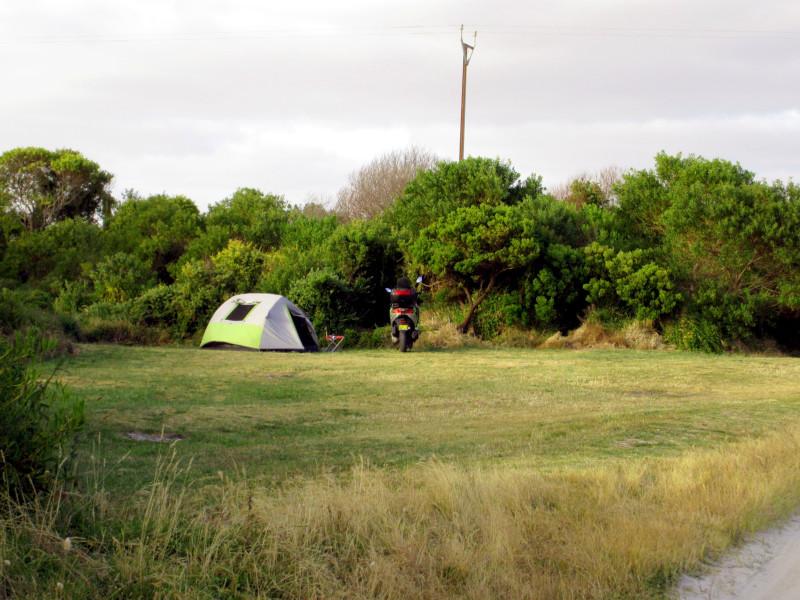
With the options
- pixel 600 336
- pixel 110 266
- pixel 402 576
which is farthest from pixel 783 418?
pixel 110 266

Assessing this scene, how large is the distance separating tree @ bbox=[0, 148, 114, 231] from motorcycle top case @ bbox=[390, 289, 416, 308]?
24.7m

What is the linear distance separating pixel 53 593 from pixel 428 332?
21831mm

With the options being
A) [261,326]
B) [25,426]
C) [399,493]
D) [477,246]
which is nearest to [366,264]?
[477,246]

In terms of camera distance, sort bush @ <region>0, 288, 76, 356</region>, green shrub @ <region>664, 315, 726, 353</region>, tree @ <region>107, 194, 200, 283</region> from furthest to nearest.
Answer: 1. tree @ <region>107, 194, 200, 283</region>
2. green shrub @ <region>664, 315, 726, 353</region>
3. bush @ <region>0, 288, 76, 356</region>

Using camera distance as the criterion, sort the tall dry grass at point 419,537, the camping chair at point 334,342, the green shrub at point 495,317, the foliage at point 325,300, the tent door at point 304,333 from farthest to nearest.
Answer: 1. the green shrub at point 495,317
2. the foliage at point 325,300
3. the camping chair at point 334,342
4. the tent door at point 304,333
5. the tall dry grass at point 419,537

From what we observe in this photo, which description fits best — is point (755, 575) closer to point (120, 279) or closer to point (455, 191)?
point (455, 191)

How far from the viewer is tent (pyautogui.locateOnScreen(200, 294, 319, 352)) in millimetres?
23391

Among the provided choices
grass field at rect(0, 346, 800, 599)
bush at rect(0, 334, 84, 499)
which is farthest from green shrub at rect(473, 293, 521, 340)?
bush at rect(0, 334, 84, 499)

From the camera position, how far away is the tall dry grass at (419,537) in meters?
5.11

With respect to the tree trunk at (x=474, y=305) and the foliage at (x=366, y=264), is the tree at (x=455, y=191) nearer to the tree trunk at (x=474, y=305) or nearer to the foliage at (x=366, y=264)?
the foliage at (x=366, y=264)

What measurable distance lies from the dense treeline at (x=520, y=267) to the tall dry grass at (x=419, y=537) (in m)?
17.9

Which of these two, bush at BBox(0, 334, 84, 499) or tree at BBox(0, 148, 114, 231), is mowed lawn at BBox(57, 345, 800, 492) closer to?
bush at BBox(0, 334, 84, 499)

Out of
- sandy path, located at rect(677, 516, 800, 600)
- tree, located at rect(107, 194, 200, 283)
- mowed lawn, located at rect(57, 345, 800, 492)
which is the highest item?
tree, located at rect(107, 194, 200, 283)

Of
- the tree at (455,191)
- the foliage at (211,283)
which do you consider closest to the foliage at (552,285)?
the tree at (455,191)
